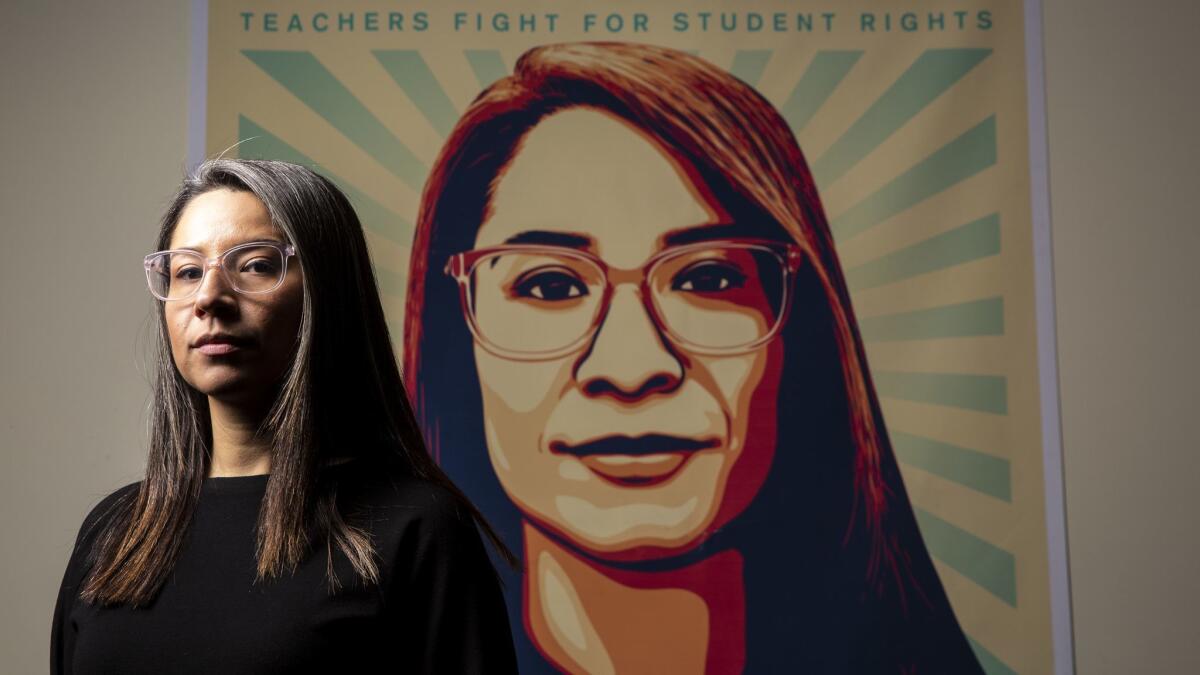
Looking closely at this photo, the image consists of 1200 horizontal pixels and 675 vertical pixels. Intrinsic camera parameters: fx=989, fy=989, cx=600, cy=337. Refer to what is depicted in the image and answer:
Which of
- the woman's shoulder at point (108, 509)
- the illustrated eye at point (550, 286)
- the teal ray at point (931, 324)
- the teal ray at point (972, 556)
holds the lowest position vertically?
the teal ray at point (972, 556)

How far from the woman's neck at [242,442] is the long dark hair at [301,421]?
0.01 meters

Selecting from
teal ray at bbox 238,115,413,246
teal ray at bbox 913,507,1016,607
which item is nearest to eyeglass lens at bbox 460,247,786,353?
teal ray at bbox 238,115,413,246

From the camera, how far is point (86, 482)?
1521 mm

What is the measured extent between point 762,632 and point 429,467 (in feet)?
2.52

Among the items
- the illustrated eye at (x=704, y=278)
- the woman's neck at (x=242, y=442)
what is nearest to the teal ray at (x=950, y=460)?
the illustrated eye at (x=704, y=278)

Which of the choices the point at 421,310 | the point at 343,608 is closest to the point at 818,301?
the point at 421,310

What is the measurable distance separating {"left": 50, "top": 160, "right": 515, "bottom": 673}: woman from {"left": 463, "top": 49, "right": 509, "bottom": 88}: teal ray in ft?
2.28

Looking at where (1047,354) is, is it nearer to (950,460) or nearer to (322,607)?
(950,460)

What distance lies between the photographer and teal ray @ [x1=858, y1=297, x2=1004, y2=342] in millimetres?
1531

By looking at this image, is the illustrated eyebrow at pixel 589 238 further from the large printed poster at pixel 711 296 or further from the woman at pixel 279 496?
the woman at pixel 279 496

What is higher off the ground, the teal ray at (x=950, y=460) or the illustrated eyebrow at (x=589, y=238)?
the illustrated eyebrow at (x=589, y=238)

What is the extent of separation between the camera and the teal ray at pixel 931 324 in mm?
1531

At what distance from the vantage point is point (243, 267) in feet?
2.85

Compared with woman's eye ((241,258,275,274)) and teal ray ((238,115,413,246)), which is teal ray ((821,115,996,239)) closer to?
teal ray ((238,115,413,246))
